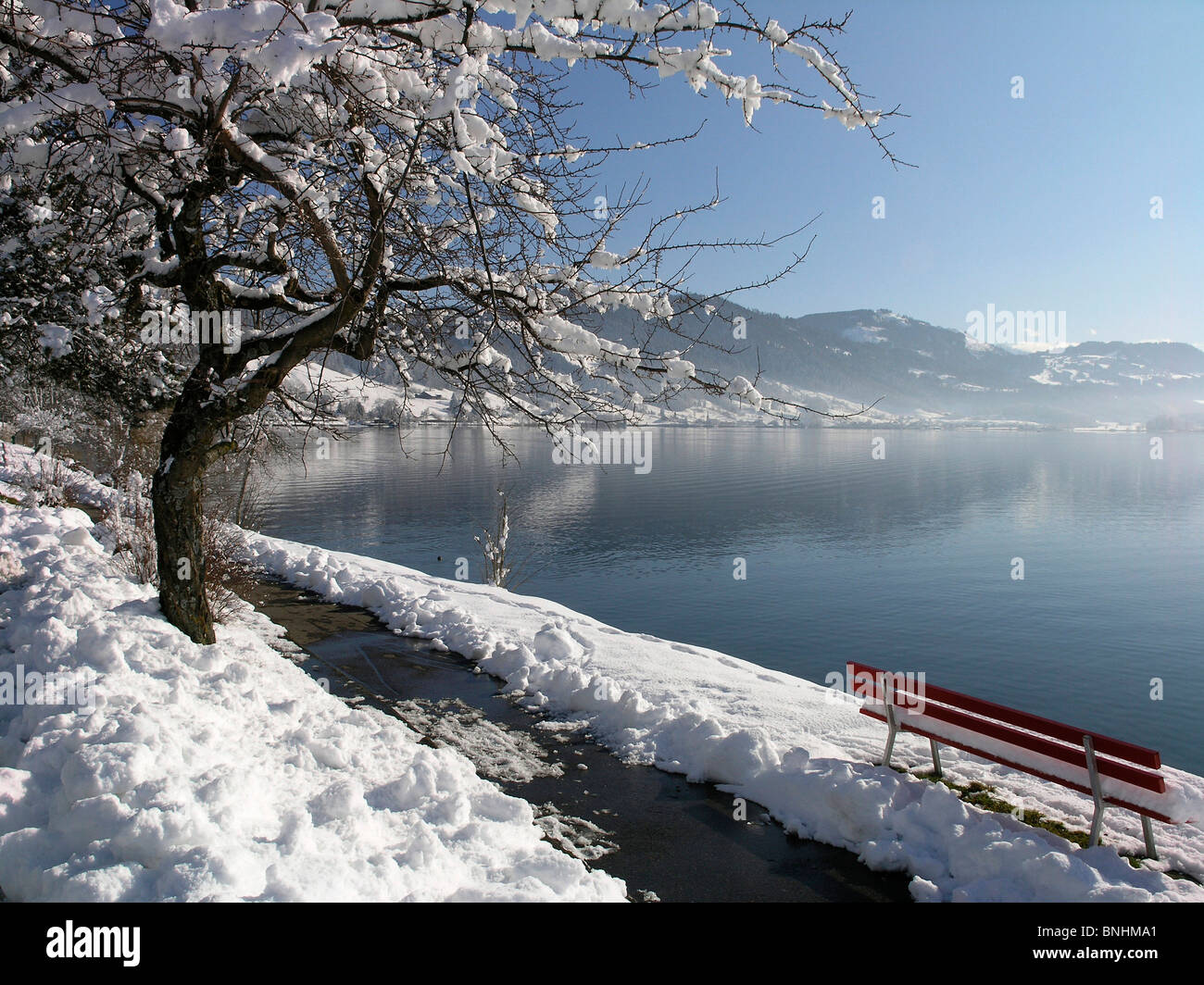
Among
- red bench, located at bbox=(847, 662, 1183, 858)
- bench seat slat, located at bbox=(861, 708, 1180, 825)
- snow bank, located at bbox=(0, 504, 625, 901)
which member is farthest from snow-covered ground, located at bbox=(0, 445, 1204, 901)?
red bench, located at bbox=(847, 662, 1183, 858)

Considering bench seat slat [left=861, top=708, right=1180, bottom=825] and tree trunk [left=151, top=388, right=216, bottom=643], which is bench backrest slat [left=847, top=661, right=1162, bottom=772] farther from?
tree trunk [left=151, top=388, right=216, bottom=643]

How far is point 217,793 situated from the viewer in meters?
4.38

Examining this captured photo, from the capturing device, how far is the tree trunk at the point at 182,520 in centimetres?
737

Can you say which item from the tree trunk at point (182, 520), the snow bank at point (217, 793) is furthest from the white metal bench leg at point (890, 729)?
the tree trunk at point (182, 520)

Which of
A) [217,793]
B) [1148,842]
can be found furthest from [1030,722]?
[217,793]

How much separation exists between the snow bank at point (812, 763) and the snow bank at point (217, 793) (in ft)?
6.57

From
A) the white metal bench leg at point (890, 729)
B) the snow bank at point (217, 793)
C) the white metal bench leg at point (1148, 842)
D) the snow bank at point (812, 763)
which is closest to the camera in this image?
the snow bank at point (217, 793)

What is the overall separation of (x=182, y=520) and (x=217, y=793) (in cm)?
404

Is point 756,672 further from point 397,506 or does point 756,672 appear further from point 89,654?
point 397,506

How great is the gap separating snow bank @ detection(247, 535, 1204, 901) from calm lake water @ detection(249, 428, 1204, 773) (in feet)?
12.4

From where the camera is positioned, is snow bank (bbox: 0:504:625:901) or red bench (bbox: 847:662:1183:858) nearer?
snow bank (bbox: 0:504:625:901)

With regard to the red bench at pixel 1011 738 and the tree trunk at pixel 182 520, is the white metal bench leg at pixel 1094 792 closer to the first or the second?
the red bench at pixel 1011 738

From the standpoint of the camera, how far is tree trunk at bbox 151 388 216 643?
290 inches
